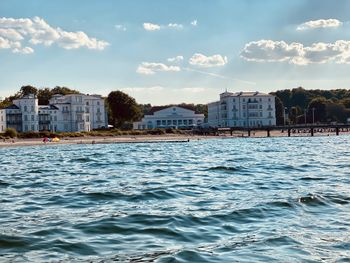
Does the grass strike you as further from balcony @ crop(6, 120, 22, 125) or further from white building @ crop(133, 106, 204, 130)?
white building @ crop(133, 106, 204, 130)

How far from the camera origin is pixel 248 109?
158 m

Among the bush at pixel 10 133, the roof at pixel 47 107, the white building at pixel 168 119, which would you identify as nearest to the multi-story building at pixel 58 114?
the roof at pixel 47 107

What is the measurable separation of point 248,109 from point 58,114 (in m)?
57.3

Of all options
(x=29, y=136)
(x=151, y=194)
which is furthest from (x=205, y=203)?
(x=29, y=136)

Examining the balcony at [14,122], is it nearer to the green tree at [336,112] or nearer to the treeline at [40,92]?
the treeline at [40,92]

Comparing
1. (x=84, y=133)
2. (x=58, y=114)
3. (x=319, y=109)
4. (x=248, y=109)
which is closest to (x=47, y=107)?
(x=58, y=114)

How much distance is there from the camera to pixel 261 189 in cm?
1906

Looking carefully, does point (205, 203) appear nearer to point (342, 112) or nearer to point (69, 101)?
point (69, 101)

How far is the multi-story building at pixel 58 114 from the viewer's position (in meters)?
126

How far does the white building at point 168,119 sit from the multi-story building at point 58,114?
14.1 meters

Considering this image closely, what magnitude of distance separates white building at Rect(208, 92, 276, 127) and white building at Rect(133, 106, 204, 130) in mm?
11624

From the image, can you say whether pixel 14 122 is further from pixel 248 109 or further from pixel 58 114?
pixel 248 109

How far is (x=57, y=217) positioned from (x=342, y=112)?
171 meters

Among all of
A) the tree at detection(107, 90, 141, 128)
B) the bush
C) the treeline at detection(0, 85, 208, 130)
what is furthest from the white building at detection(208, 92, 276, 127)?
the bush
